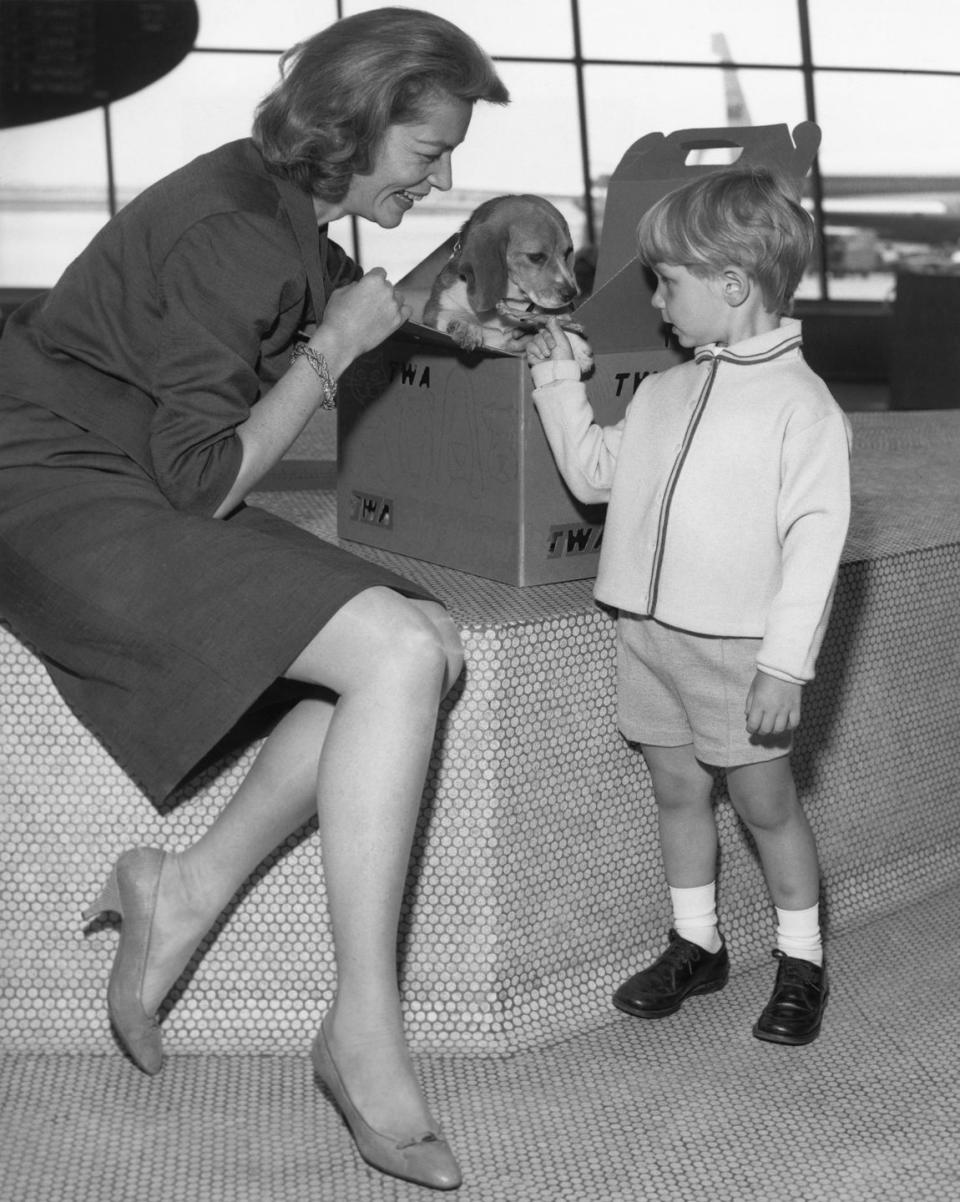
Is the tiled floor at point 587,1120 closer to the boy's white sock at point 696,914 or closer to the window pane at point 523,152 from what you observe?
the boy's white sock at point 696,914

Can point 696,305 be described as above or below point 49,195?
below

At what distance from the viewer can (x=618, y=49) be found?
8.74 meters

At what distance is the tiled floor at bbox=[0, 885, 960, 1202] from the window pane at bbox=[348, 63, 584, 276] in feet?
23.6

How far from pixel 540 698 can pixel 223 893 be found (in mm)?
401

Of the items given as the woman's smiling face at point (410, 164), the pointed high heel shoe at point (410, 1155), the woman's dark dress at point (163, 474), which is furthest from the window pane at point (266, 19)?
the pointed high heel shoe at point (410, 1155)

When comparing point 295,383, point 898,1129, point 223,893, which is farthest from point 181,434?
point 898,1129

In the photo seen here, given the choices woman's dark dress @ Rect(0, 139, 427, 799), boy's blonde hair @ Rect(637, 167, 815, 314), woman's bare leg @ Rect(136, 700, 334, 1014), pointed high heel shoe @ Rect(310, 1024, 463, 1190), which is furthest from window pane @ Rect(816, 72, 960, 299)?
pointed high heel shoe @ Rect(310, 1024, 463, 1190)

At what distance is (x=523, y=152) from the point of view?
8.55 m

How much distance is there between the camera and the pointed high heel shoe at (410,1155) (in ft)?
4.09

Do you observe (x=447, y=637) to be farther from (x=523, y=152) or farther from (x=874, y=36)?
(x=874, y=36)

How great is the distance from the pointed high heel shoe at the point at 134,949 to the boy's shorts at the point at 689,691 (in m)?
0.55

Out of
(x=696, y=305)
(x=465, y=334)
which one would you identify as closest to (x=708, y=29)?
(x=465, y=334)

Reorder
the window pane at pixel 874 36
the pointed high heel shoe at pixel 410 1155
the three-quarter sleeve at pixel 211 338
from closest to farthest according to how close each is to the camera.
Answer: the pointed high heel shoe at pixel 410 1155 < the three-quarter sleeve at pixel 211 338 < the window pane at pixel 874 36

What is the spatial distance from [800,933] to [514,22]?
7811 mm
